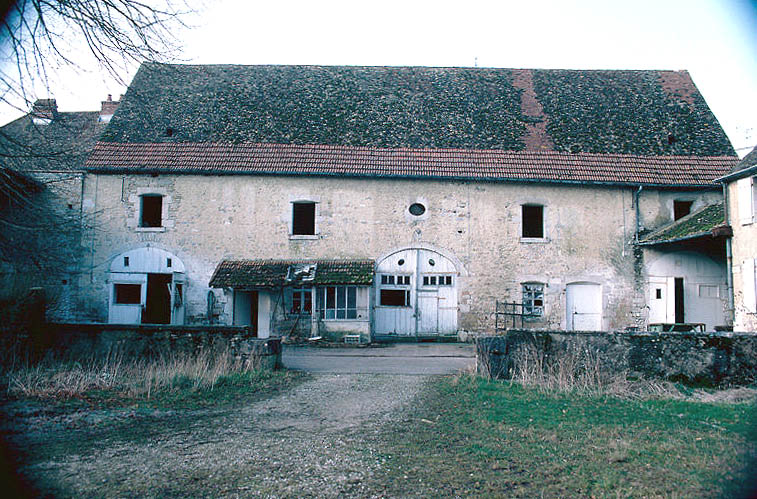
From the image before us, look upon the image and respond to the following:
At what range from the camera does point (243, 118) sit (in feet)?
65.9

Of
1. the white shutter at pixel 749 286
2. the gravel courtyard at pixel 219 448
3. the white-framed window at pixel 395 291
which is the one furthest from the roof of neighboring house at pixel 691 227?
the gravel courtyard at pixel 219 448

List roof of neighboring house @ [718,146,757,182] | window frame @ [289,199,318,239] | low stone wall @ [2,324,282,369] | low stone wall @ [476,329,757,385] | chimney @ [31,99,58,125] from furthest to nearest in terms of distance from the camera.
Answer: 1. window frame @ [289,199,318,239]
2. roof of neighboring house @ [718,146,757,182]
3. low stone wall @ [2,324,282,369]
4. low stone wall @ [476,329,757,385]
5. chimney @ [31,99,58,125]

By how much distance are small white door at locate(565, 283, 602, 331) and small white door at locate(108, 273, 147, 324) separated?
13611 millimetres

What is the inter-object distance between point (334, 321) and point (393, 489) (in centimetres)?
1349

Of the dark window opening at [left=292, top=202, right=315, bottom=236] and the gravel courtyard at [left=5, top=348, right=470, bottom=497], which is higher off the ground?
the dark window opening at [left=292, top=202, right=315, bottom=236]

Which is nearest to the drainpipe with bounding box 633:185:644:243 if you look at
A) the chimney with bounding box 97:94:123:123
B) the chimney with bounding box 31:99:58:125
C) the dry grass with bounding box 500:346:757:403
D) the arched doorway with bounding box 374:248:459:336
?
the arched doorway with bounding box 374:248:459:336

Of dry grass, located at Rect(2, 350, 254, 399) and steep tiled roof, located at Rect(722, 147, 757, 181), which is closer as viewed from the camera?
dry grass, located at Rect(2, 350, 254, 399)

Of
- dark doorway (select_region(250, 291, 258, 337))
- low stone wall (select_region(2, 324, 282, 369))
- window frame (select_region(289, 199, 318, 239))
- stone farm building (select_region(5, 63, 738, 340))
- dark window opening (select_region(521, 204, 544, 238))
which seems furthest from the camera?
dark doorway (select_region(250, 291, 258, 337))

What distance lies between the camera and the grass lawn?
14.4 feet

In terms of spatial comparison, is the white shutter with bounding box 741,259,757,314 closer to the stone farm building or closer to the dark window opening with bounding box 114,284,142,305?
the stone farm building

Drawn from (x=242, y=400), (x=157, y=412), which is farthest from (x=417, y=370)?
(x=157, y=412)

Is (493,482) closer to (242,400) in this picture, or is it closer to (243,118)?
(242,400)

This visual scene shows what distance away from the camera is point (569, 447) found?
5418mm

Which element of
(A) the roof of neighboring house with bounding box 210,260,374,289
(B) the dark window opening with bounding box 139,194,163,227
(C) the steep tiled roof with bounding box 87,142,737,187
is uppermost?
(C) the steep tiled roof with bounding box 87,142,737,187
